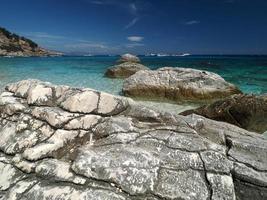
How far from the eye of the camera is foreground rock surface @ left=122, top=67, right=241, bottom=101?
12.5 metres

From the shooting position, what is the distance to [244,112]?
7.14 meters

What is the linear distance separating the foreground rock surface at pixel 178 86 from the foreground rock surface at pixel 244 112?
16.2ft

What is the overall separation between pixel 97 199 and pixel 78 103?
1721 millimetres

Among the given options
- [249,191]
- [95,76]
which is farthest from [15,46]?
[249,191]

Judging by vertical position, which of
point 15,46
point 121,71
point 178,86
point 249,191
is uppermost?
point 249,191

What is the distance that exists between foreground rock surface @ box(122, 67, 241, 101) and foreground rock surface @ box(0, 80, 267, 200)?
738cm

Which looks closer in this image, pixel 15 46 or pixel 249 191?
pixel 249 191

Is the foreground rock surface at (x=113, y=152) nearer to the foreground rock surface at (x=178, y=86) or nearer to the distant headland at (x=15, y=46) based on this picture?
the foreground rock surface at (x=178, y=86)

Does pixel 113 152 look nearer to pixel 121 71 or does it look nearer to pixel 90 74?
pixel 121 71

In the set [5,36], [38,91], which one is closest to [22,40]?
[5,36]

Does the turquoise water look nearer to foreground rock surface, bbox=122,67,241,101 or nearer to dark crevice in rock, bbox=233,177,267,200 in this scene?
foreground rock surface, bbox=122,67,241,101

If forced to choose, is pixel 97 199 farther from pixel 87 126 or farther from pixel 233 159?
pixel 233 159

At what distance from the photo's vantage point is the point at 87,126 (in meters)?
4.44

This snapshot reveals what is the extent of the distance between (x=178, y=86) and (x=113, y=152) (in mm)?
9054
